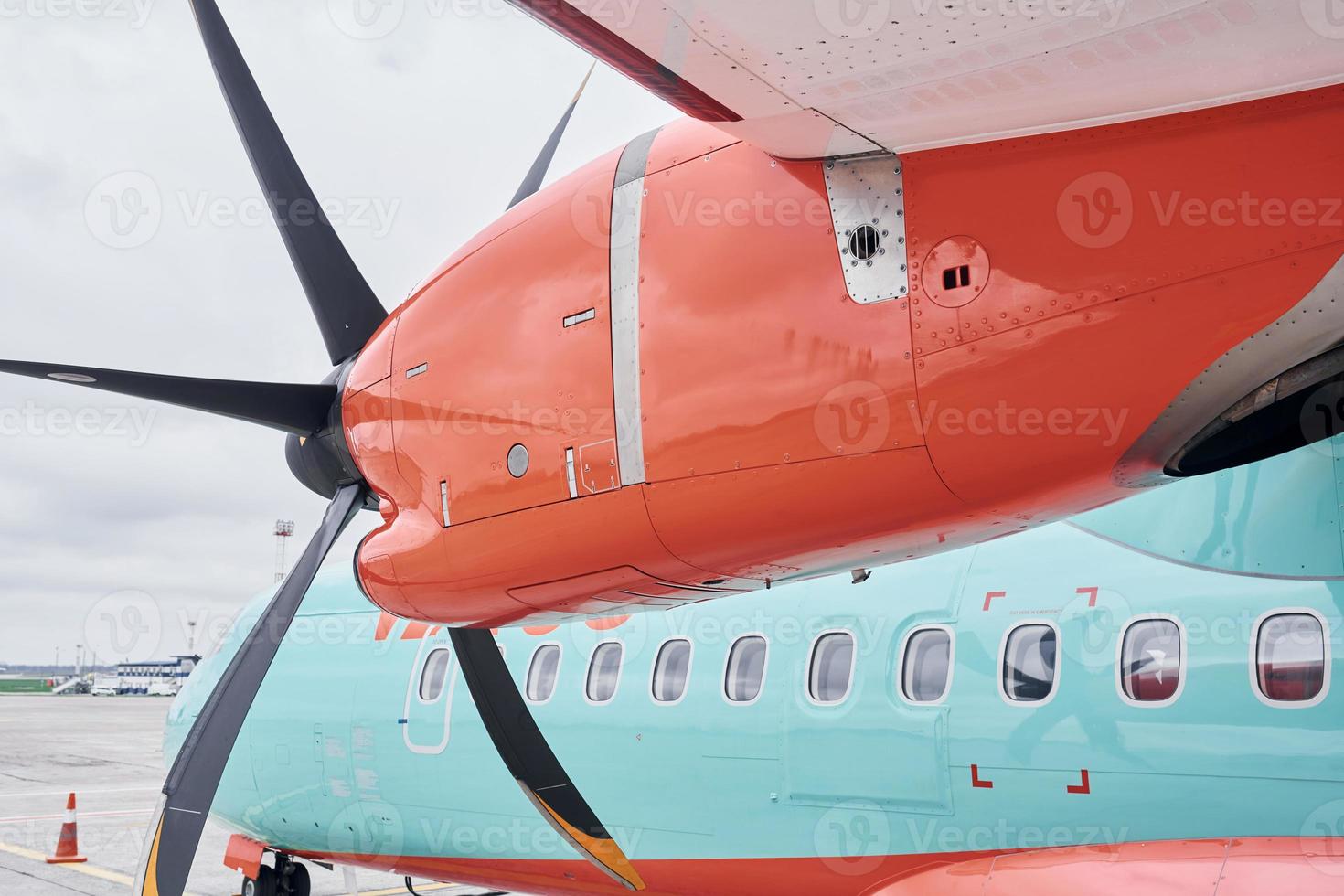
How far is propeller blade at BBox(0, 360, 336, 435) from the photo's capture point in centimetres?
504

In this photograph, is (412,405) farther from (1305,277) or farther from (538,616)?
(1305,277)

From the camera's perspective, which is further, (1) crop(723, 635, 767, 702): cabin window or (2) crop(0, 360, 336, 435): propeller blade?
(1) crop(723, 635, 767, 702): cabin window

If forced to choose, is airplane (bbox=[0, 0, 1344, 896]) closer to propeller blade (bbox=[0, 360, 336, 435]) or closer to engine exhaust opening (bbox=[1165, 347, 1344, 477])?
engine exhaust opening (bbox=[1165, 347, 1344, 477])

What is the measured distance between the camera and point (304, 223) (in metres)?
5.66

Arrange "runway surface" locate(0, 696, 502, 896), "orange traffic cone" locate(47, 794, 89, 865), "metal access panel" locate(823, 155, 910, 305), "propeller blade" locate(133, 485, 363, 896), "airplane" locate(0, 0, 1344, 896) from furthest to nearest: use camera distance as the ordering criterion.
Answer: "orange traffic cone" locate(47, 794, 89, 865) → "runway surface" locate(0, 696, 502, 896) → "propeller blade" locate(133, 485, 363, 896) → "metal access panel" locate(823, 155, 910, 305) → "airplane" locate(0, 0, 1344, 896)

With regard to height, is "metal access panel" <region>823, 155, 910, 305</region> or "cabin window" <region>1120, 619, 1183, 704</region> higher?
"metal access panel" <region>823, 155, 910, 305</region>

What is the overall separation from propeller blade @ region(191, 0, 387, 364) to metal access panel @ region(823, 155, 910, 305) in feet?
10.4

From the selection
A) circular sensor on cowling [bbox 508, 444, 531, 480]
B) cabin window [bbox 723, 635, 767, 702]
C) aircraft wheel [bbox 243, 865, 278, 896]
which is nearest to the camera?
circular sensor on cowling [bbox 508, 444, 531, 480]

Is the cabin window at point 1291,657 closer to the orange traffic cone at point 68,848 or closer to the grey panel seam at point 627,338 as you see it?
the grey panel seam at point 627,338

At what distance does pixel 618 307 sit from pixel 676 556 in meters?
0.88

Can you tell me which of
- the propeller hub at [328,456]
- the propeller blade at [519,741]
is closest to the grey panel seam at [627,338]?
the propeller hub at [328,456]

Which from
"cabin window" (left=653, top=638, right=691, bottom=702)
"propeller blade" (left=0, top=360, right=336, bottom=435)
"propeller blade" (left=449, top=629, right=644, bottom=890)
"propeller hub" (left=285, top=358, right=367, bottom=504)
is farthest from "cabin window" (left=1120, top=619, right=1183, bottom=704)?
"propeller blade" (left=0, top=360, right=336, bottom=435)

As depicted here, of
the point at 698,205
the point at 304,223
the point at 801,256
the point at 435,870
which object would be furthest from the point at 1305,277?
the point at 435,870

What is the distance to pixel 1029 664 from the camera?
17.5 ft
